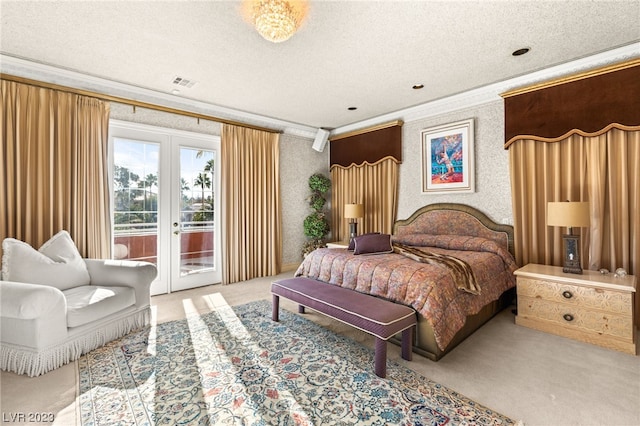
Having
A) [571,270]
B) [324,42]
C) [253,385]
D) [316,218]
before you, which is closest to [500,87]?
[571,270]

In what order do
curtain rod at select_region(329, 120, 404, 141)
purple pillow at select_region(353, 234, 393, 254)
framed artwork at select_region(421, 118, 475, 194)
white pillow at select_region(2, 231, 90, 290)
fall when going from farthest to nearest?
1. curtain rod at select_region(329, 120, 404, 141)
2. framed artwork at select_region(421, 118, 475, 194)
3. purple pillow at select_region(353, 234, 393, 254)
4. white pillow at select_region(2, 231, 90, 290)

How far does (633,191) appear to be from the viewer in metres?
2.91

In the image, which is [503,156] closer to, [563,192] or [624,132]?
[563,192]

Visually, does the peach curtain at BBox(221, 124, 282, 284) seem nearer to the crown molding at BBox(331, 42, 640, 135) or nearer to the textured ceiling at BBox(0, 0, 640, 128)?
the textured ceiling at BBox(0, 0, 640, 128)

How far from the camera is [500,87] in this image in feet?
12.3

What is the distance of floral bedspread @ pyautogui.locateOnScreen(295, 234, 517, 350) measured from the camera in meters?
2.38

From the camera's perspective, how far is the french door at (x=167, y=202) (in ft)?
12.6

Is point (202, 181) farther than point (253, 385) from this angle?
Yes

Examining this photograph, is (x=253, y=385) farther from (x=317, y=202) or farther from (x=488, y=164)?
(x=317, y=202)

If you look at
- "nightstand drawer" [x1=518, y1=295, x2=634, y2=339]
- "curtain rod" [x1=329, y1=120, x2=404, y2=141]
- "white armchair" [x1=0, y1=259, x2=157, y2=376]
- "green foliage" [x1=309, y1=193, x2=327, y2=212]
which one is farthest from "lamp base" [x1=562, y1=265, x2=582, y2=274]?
"white armchair" [x1=0, y1=259, x2=157, y2=376]

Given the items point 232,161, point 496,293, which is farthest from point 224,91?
point 496,293

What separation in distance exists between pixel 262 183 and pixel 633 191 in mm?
4661

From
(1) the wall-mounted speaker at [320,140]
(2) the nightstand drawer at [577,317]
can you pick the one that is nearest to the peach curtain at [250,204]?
(1) the wall-mounted speaker at [320,140]

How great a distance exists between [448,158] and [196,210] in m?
3.90
